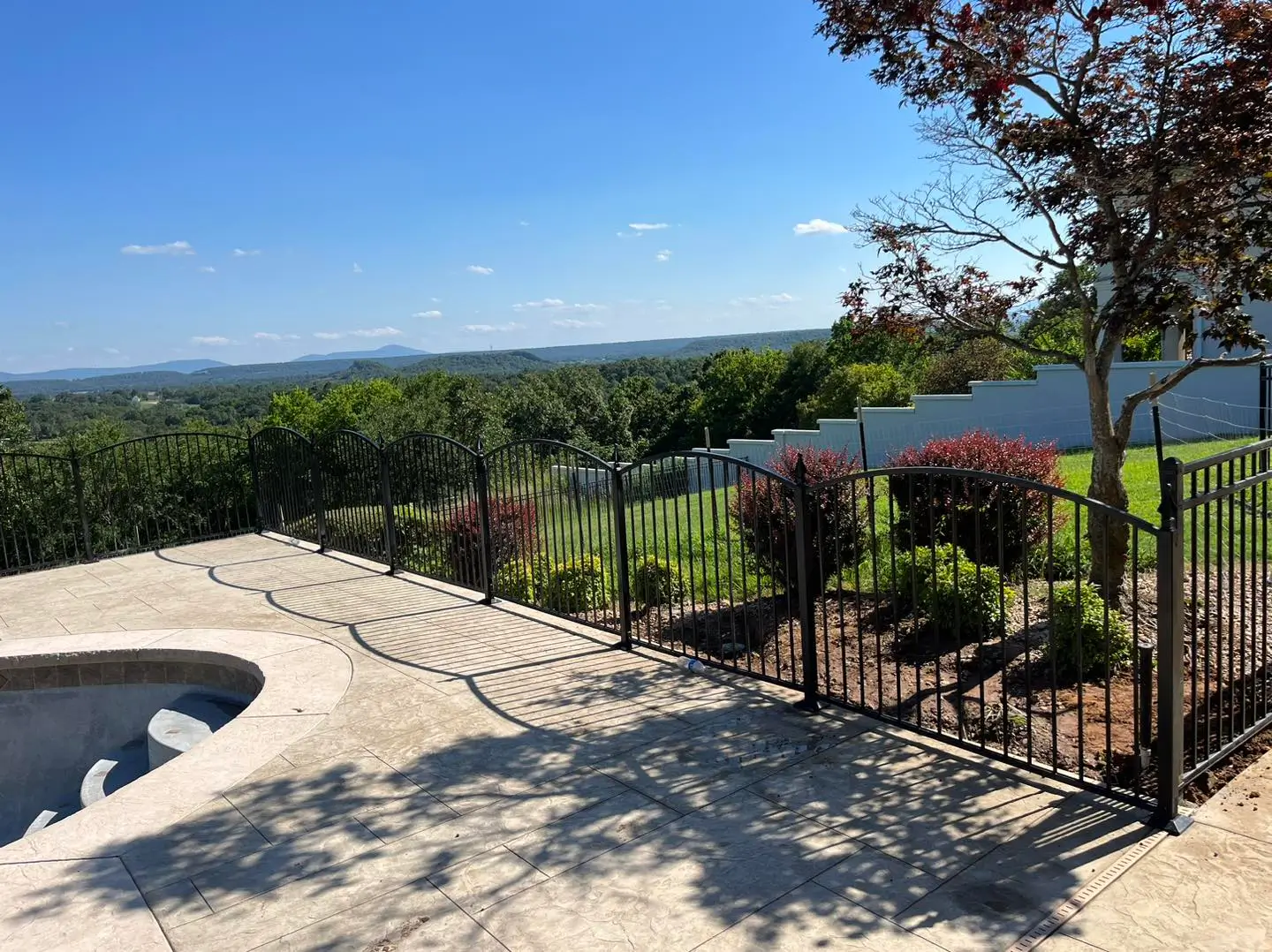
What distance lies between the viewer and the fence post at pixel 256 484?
1088 centimetres

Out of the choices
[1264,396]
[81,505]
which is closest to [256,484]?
[81,505]

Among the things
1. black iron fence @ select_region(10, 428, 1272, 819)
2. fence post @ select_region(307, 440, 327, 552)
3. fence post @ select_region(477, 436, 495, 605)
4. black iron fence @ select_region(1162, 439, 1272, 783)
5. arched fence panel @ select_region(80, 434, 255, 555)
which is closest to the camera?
black iron fence @ select_region(1162, 439, 1272, 783)

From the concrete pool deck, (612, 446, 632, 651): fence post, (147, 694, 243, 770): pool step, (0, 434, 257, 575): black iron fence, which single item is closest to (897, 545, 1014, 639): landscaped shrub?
the concrete pool deck

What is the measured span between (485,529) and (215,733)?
107 inches

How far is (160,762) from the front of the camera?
18.1 feet

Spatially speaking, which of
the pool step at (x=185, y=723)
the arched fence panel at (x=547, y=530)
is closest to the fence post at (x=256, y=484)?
the arched fence panel at (x=547, y=530)

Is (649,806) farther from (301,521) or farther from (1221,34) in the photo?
(301,521)

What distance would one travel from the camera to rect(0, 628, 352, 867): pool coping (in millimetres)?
3945

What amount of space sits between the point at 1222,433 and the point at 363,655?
47.6 feet

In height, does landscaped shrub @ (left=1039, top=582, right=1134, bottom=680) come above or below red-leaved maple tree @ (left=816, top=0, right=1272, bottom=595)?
below

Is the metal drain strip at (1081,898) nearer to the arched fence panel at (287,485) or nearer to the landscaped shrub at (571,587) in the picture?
the landscaped shrub at (571,587)

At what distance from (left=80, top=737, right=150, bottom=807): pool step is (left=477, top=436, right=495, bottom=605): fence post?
2.66 metres

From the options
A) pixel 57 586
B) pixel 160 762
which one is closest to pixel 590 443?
pixel 57 586

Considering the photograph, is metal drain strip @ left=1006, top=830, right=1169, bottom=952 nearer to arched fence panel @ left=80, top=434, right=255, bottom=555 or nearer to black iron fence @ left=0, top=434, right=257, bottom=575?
black iron fence @ left=0, top=434, right=257, bottom=575
